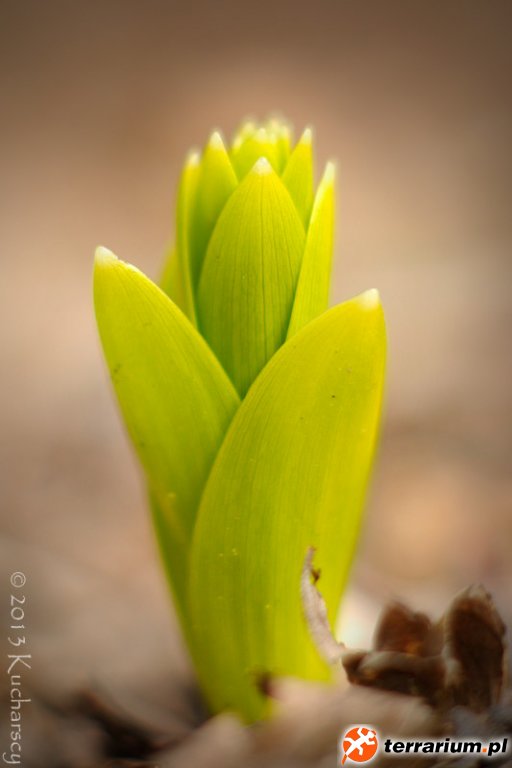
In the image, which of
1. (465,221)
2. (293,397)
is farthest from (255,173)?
(465,221)

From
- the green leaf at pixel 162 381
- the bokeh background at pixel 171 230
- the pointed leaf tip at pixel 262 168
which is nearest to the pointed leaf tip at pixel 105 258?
the green leaf at pixel 162 381

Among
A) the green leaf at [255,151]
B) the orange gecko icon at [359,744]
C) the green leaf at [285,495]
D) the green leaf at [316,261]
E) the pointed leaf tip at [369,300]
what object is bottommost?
the orange gecko icon at [359,744]

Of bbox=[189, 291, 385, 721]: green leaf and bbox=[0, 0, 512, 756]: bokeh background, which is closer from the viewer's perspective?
bbox=[189, 291, 385, 721]: green leaf

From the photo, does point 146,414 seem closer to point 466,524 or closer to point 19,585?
point 19,585

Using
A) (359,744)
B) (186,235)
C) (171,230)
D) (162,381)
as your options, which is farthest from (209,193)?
(171,230)

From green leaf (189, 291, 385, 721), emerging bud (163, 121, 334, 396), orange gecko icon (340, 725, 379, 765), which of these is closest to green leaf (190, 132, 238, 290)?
emerging bud (163, 121, 334, 396)

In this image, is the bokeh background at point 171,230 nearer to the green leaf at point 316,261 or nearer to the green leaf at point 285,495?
the green leaf at point 285,495

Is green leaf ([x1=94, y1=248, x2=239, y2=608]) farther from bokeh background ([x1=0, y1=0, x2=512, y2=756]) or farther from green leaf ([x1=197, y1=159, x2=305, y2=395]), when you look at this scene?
bokeh background ([x1=0, y1=0, x2=512, y2=756])
